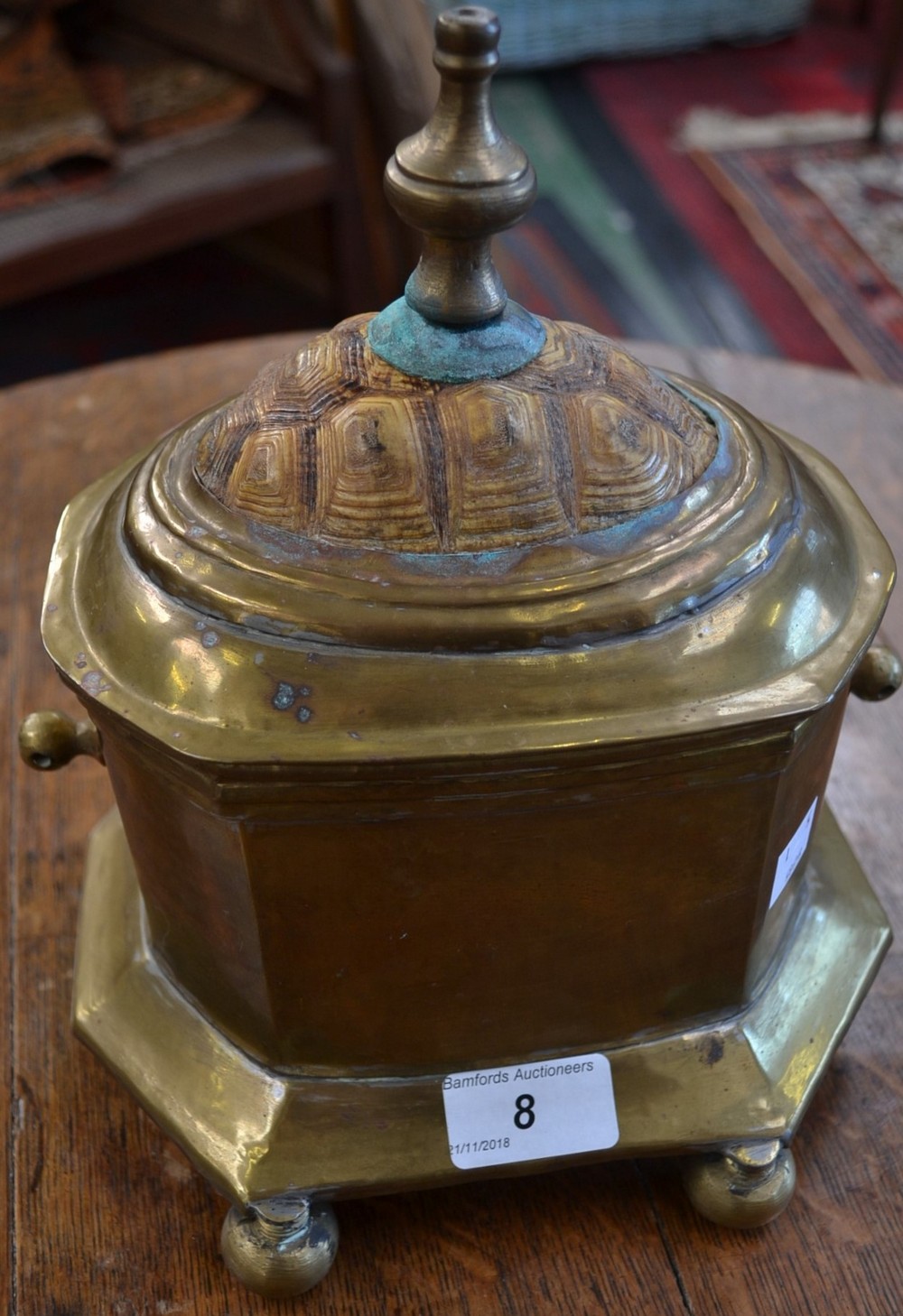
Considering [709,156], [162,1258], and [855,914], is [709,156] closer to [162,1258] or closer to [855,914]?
[855,914]

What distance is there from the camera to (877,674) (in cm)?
72

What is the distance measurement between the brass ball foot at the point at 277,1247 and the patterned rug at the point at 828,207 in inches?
71.1

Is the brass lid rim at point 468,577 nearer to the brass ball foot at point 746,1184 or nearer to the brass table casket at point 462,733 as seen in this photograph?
the brass table casket at point 462,733

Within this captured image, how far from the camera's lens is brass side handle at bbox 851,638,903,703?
72cm

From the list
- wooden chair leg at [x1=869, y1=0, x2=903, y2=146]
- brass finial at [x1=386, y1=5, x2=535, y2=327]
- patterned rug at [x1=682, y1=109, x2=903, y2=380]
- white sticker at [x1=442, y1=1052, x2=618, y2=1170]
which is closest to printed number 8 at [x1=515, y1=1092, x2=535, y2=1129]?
white sticker at [x1=442, y1=1052, x2=618, y2=1170]

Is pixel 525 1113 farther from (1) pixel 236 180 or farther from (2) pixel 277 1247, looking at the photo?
(1) pixel 236 180

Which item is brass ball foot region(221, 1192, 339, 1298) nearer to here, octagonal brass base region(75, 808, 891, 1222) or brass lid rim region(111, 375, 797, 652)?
octagonal brass base region(75, 808, 891, 1222)

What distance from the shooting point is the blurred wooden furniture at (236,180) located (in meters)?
1.74

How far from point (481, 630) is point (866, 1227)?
0.40m

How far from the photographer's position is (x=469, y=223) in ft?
1.94

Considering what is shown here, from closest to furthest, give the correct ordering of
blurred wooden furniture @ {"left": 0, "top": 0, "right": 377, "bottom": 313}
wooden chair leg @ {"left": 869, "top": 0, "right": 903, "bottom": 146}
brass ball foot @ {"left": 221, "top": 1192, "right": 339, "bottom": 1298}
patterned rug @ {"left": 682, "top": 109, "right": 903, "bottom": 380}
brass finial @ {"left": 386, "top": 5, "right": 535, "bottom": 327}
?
1. brass finial @ {"left": 386, "top": 5, "right": 535, "bottom": 327}
2. brass ball foot @ {"left": 221, "top": 1192, "right": 339, "bottom": 1298}
3. blurred wooden furniture @ {"left": 0, "top": 0, "right": 377, "bottom": 313}
4. patterned rug @ {"left": 682, "top": 109, "right": 903, "bottom": 380}
5. wooden chair leg @ {"left": 869, "top": 0, "right": 903, "bottom": 146}

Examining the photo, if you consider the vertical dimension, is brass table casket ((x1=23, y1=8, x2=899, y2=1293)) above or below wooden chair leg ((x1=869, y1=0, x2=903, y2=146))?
above

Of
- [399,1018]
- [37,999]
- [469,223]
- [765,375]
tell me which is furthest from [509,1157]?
[765,375]

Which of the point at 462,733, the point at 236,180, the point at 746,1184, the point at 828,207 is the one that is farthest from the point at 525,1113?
the point at 828,207
